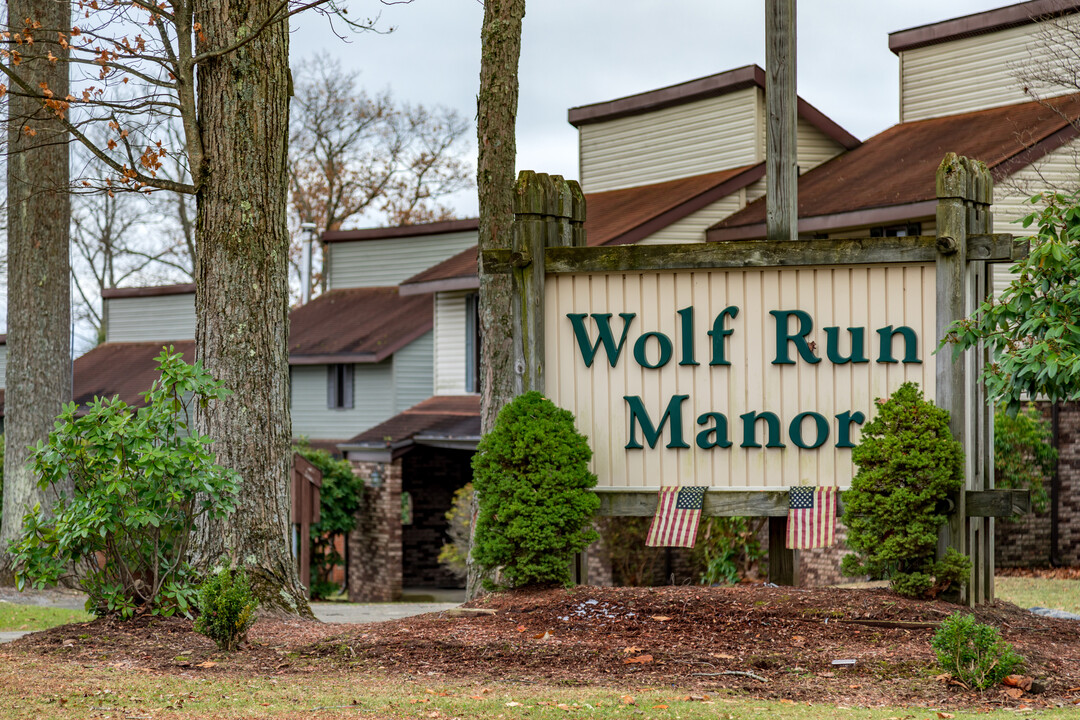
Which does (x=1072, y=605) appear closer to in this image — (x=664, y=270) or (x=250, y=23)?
(x=664, y=270)

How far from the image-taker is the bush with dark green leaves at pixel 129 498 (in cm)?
788

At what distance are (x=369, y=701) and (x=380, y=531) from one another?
17.8 meters

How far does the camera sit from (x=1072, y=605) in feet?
41.6

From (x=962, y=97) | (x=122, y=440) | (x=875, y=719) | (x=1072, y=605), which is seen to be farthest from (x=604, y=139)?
(x=875, y=719)

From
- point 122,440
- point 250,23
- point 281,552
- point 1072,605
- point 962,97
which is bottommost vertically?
point 1072,605

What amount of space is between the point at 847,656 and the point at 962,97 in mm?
17444

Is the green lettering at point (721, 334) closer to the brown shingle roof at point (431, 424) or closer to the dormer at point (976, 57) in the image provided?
the brown shingle roof at point (431, 424)

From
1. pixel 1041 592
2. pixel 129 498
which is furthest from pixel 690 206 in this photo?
pixel 129 498

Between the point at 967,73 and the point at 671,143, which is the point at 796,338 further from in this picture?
the point at 671,143

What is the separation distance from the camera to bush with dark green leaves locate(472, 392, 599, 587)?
876cm

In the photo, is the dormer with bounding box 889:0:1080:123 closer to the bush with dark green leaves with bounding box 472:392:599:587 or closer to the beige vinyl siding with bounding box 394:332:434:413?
the beige vinyl siding with bounding box 394:332:434:413

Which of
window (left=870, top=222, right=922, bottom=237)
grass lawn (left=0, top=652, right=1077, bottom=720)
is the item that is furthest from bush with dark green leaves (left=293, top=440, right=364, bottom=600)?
grass lawn (left=0, top=652, right=1077, bottom=720)

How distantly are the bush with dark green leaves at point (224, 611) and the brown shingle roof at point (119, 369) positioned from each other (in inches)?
932

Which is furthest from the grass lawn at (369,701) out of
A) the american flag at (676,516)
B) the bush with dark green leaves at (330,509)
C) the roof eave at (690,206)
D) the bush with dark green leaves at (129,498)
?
the bush with dark green leaves at (330,509)
